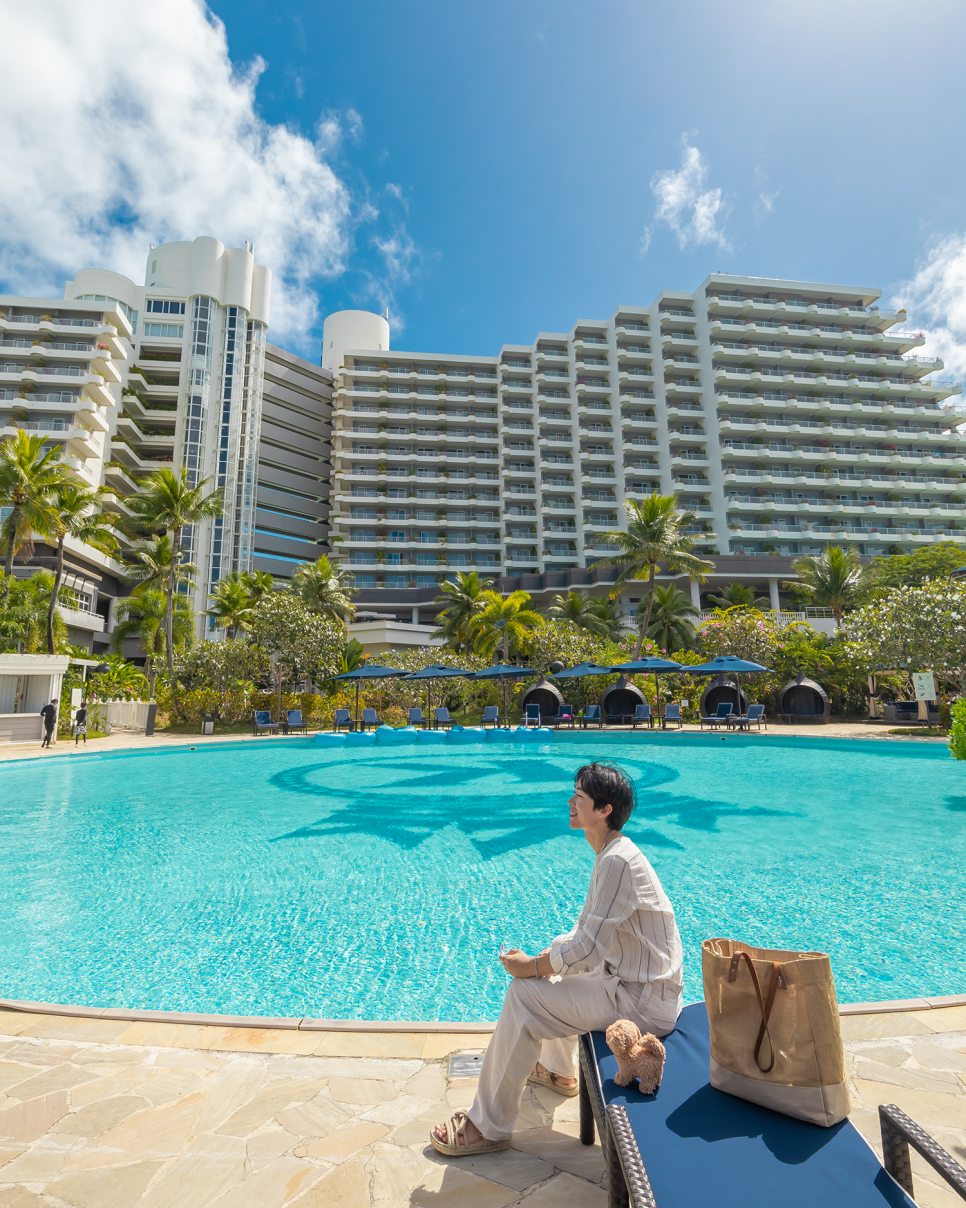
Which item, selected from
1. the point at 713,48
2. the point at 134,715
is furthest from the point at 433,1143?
the point at 134,715

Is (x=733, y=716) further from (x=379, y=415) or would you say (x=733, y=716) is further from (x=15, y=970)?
(x=379, y=415)

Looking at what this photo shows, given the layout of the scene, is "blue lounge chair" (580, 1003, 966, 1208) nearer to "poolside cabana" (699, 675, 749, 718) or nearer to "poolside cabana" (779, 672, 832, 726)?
"poolside cabana" (699, 675, 749, 718)

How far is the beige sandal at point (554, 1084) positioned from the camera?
2.60 meters

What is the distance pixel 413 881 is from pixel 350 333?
6328 centimetres

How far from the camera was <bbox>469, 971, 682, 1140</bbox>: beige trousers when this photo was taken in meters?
2.18

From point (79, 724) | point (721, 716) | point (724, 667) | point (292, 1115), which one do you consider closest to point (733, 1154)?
point (292, 1115)

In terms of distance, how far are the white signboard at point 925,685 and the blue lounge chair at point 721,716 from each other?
5.44 m

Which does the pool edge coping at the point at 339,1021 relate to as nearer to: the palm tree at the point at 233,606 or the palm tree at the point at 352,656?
the palm tree at the point at 352,656

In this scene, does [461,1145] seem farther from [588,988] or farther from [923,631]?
[923,631]

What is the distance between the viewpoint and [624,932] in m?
2.25

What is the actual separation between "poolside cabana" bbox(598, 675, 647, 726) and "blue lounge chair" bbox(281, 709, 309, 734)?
11380mm

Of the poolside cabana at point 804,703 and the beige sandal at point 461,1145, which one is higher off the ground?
the poolside cabana at point 804,703

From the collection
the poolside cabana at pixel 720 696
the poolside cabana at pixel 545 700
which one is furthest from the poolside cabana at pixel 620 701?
the poolside cabana at pixel 720 696

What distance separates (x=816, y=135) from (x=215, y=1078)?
21345 millimetres
